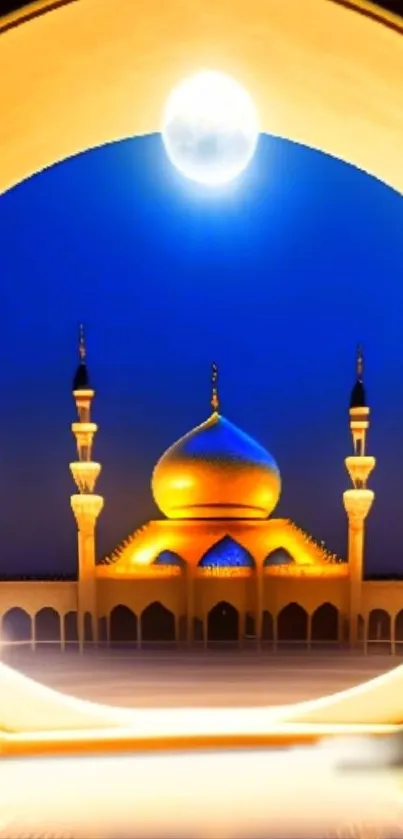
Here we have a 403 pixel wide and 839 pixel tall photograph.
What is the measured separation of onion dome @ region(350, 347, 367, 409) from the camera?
15.9 meters

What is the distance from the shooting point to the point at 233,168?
10828mm

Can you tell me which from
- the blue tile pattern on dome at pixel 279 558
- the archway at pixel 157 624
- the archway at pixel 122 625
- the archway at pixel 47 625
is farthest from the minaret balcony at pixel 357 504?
the archway at pixel 47 625

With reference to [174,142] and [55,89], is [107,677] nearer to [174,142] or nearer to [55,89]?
[174,142]

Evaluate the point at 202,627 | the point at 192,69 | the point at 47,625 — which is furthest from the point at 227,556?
the point at 192,69

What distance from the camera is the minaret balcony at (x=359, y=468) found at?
1595cm

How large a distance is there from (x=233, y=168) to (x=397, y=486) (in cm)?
743

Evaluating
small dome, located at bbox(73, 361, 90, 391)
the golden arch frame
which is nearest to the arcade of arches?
small dome, located at bbox(73, 361, 90, 391)

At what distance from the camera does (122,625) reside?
15.0 metres

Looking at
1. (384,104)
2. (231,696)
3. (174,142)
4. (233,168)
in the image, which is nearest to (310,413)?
(233,168)

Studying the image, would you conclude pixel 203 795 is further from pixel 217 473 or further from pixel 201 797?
pixel 217 473

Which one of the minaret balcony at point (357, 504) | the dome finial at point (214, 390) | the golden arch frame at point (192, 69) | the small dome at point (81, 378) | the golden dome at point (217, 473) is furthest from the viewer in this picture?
the dome finial at point (214, 390)

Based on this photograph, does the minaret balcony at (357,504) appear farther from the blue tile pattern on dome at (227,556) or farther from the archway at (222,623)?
the archway at (222,623)

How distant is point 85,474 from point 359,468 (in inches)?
159

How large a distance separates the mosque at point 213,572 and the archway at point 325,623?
1 centimetres
